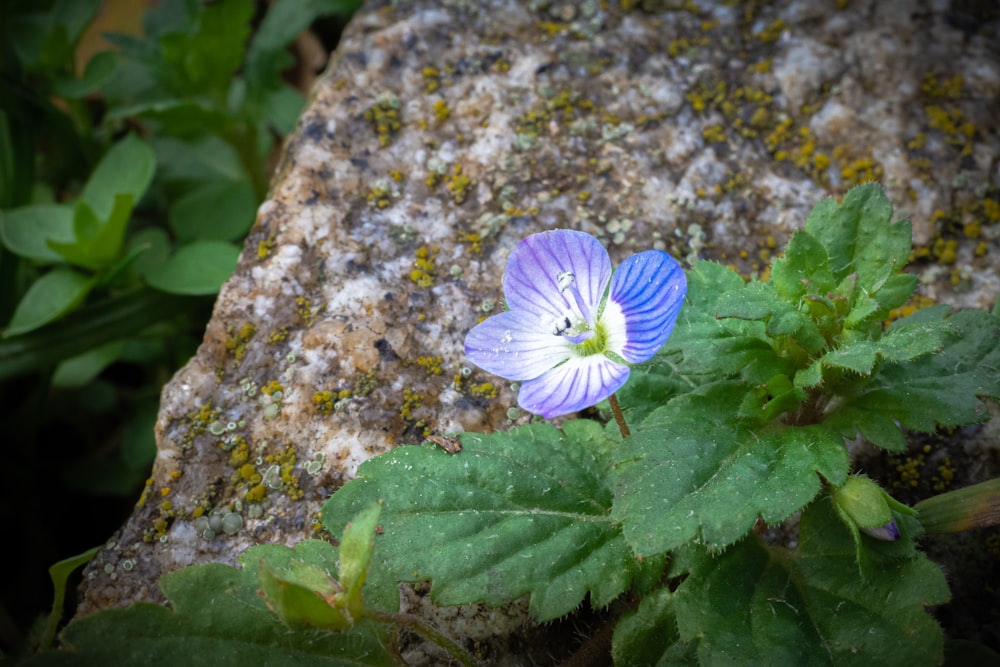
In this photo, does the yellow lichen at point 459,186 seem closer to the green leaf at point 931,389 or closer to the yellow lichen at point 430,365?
the yellow lichen at point 430,365

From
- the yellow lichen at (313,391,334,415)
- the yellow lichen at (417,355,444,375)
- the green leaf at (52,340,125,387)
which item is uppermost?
the yellow lichen at (417,355,444,375)

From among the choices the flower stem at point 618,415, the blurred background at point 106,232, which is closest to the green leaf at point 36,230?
the blurred background at point 106,232

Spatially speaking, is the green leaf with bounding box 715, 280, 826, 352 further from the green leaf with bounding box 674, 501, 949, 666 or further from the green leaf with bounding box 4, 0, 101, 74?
the green leaf with bounding box 4, 0, 101, 74

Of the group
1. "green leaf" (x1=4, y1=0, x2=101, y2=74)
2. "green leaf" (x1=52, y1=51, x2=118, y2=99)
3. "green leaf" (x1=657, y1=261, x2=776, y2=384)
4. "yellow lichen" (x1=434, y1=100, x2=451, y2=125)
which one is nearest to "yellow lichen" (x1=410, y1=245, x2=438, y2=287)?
"yellow lichen" (x1=434, y1=100, x2=451, y2=125)

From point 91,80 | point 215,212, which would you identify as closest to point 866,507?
point 215,212

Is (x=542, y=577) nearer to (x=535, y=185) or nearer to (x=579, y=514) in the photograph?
(x=579, y=514)
